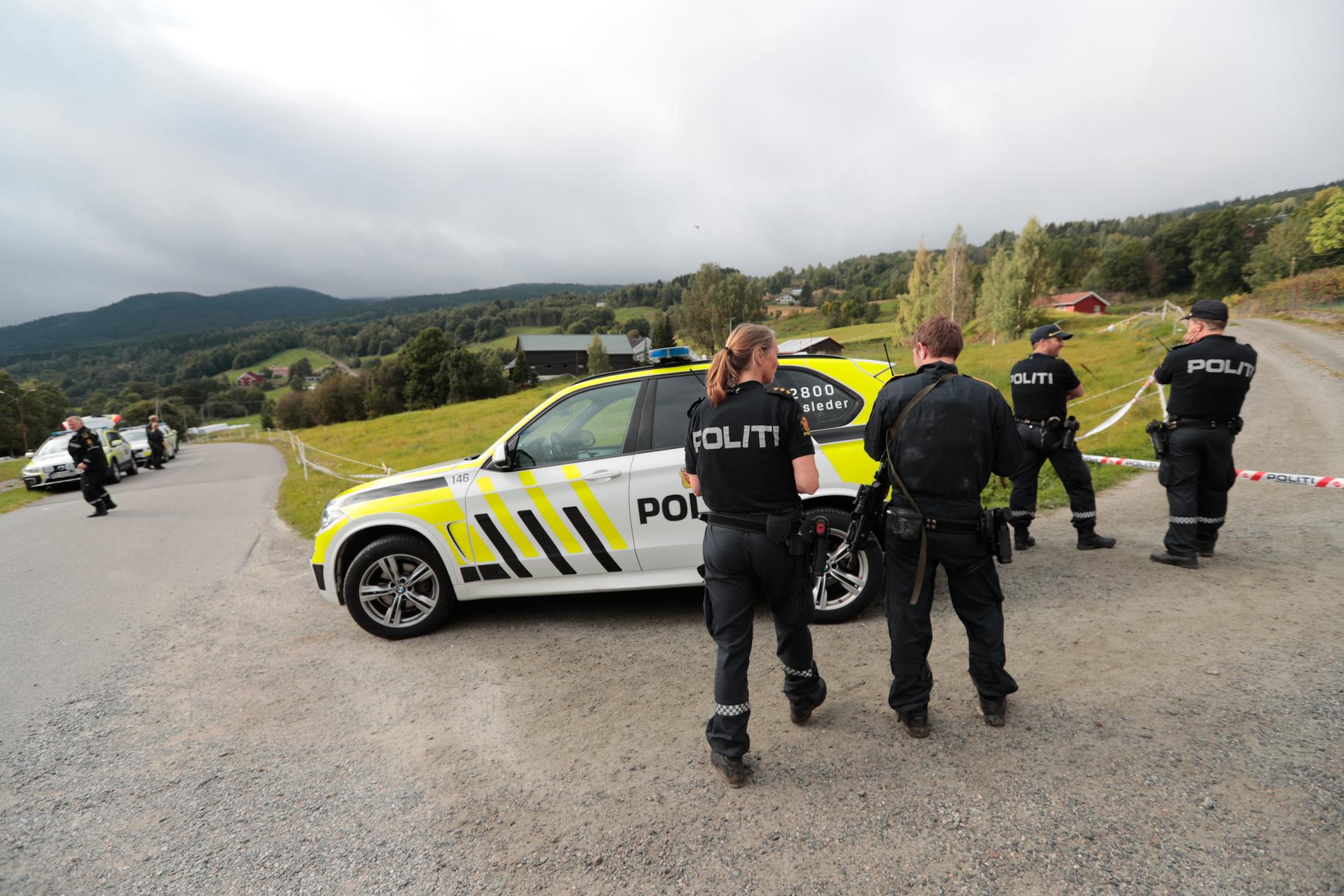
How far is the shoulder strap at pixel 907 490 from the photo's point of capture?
2941 millimetres

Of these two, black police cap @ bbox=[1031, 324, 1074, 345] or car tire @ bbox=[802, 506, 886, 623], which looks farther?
black police cap @ bbox=[1031, 324, 1074, 345]

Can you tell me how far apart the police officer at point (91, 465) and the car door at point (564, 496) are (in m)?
10.6

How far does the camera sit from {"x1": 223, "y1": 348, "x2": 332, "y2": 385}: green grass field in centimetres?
11694

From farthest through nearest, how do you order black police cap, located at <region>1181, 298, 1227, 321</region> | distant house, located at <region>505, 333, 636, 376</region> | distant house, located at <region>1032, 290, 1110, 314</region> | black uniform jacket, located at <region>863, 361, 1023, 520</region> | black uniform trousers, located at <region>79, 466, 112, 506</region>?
1. distant house, located at <region>505, 333, 636, 376</region>
2. distant house, located at <region>1032, 290, 1110, 314</region>
3. black uniform trousers, located at <region>79, 466, 112, 506</region>
4. black police cap, located at <region>1181, 298, 1227, 321</region>
5. black uniform jacket, located at <region>863, 361, 1023, 520</region>

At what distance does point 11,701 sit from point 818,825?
17.2ft

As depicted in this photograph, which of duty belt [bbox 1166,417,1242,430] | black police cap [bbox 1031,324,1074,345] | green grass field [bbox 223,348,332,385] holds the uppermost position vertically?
green grass field [bbox 223,348,332,385]

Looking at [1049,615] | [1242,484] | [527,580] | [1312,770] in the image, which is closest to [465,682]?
[527,580]

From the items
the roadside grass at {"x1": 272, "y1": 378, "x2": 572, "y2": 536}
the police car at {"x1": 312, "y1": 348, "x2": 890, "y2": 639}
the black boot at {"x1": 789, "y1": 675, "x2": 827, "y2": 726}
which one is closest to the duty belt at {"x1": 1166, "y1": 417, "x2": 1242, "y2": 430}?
the police car at {"x1": 312, "y1": 348, "x2": 890, "y2": 639}

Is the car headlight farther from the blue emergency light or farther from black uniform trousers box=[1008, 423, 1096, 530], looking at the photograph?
black uniform trousers box=[1008, 423, 1096, 530]

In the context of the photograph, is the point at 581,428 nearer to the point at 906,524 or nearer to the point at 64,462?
the point at 906,524

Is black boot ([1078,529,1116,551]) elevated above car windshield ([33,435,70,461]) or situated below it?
below

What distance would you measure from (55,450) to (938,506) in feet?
74.4

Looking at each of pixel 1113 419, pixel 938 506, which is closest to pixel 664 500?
pixel 938 506

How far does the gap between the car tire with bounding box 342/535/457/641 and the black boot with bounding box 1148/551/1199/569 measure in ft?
18.2
